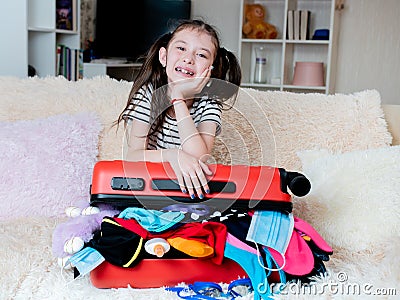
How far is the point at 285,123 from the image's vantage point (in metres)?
1.56

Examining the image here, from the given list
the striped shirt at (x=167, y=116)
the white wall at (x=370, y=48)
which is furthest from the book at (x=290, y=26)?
the striped shirt at (x=167, y=116)

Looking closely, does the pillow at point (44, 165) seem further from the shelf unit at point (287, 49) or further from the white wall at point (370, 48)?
the white wall at point (370, 48)

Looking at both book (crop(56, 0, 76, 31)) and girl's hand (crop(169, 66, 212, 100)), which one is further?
book (crop(56, 0, 76, 31))

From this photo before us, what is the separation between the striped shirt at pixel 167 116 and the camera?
1.41 m

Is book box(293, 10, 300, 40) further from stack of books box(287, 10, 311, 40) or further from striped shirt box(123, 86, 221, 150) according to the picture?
striped shirt box(123, 86, 221, 150)

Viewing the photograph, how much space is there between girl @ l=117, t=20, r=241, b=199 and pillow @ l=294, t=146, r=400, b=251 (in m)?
0.27

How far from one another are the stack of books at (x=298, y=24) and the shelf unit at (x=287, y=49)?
37 millimetres

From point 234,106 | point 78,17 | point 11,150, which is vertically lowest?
point 11,150

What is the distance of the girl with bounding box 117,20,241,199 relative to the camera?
4.37 feet

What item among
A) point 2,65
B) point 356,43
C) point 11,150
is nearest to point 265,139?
point 11,150

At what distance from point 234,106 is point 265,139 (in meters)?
0.14

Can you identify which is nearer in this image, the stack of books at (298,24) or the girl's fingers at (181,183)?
the girl's fingers at (181,183)

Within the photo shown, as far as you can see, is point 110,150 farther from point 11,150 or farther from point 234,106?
point 234,106

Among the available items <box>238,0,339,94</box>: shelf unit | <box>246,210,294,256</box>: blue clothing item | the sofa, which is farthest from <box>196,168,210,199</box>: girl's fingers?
<box>238,0,339,94</box>: shelf unit
